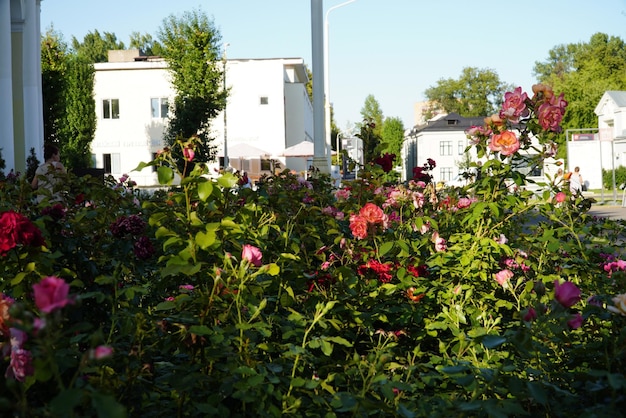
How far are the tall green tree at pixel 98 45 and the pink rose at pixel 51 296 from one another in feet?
326

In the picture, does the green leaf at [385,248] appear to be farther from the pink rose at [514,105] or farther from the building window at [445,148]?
the building window at [445,148]

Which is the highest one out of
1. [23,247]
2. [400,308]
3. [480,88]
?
[480,88]

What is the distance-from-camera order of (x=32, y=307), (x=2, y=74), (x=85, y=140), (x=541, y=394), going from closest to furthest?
1. (x=541, y=394)
2. (x=32, y=307)
3. (x=2, y=74)
4. (x=85, y=140)

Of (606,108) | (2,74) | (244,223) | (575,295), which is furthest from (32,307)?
(606,108)

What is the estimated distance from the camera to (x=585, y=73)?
3487 inches

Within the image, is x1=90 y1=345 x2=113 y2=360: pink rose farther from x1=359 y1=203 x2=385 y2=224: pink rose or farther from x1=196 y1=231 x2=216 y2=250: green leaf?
x1=359 y1=203 x2=385 y2=224: pink rose

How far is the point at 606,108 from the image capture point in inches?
2672

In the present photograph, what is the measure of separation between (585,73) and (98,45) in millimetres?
51874

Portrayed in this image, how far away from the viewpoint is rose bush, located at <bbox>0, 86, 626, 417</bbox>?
2305mm

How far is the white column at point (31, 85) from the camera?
824 inches

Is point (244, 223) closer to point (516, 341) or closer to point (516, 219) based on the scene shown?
point (516, 341)

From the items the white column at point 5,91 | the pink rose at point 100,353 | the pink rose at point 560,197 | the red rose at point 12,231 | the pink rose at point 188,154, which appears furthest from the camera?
the white column at point 5,91

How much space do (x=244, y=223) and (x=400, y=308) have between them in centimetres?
90

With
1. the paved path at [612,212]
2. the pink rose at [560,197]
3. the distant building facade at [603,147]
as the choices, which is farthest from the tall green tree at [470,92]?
the pink rose at [560,197]
